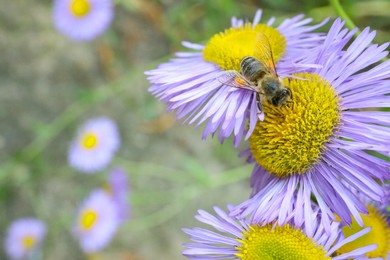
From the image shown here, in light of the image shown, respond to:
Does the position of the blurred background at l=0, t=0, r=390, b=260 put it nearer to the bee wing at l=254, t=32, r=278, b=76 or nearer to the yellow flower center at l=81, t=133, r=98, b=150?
the yellow flower center at l=81, t=133, r=98, b=150

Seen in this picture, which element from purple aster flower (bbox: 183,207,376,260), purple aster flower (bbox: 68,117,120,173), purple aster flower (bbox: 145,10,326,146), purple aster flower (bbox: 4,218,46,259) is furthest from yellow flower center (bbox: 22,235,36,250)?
purple aster flower (bbox: 183,207,376,260)

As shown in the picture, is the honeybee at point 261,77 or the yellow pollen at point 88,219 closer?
the honeybee at point 261,77

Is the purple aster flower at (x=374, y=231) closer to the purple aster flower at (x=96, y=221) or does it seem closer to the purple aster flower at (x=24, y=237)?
the purple aster flower at (x=96, y=221)

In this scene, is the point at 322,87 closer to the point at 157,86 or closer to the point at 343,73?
the point at 343,73

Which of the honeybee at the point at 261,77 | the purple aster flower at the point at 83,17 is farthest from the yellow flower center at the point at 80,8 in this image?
the honeybee at the point at 261,77

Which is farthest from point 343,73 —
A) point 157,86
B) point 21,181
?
point 21,181

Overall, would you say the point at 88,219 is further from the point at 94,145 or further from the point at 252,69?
the point at 252,69
